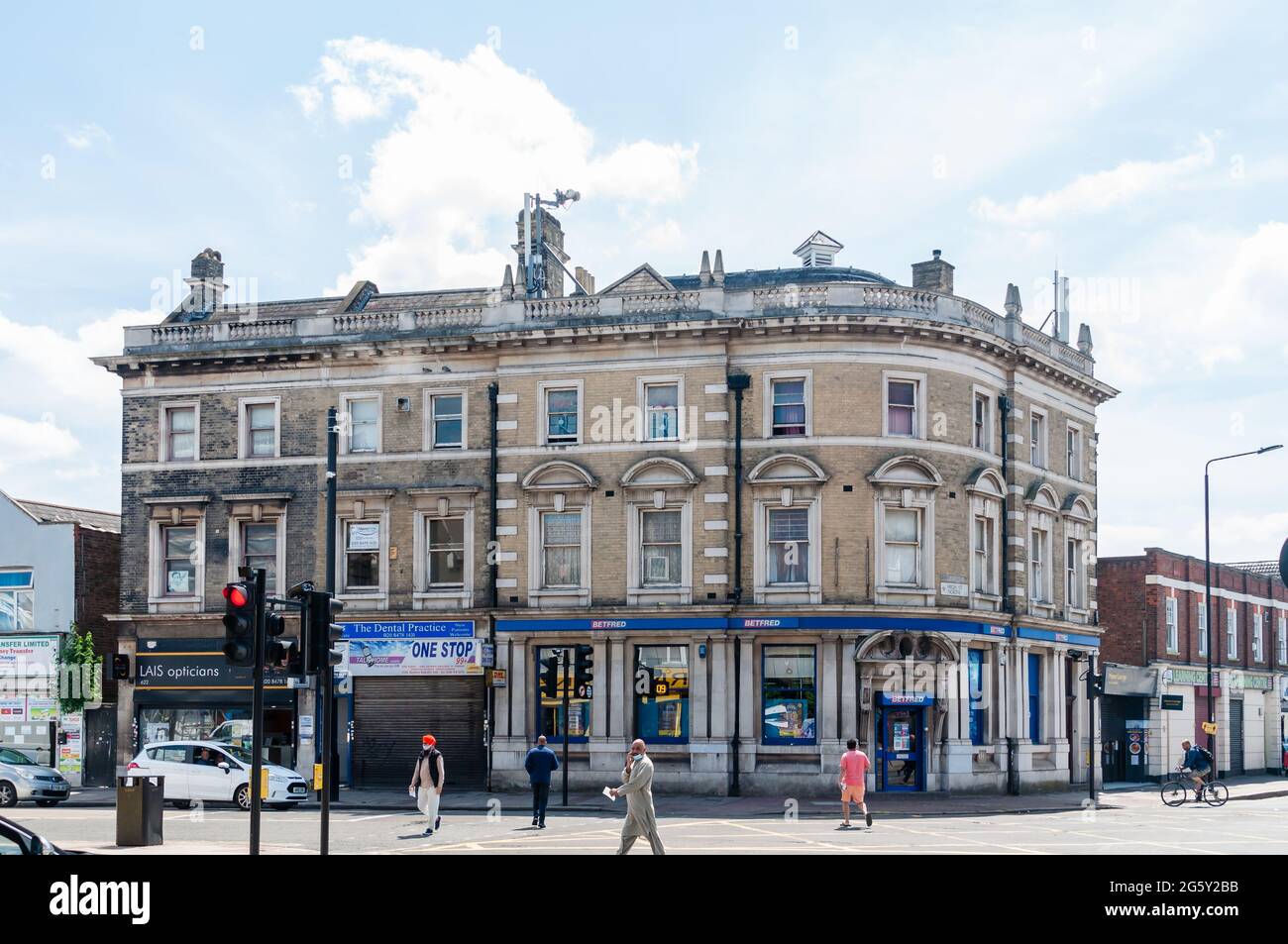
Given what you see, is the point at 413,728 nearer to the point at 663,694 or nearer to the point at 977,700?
the point at 663,694

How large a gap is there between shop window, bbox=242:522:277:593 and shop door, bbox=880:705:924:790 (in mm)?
16237

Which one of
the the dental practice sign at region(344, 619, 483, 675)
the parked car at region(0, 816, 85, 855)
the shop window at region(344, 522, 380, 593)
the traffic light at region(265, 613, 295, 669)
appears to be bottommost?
the parked car at region(0, 816, 85, 855)

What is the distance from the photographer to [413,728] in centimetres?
3703

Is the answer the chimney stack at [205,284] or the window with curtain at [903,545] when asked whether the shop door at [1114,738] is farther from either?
the chimney stack at [205,284]

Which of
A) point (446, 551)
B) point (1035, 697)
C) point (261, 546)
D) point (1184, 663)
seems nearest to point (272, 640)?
point (446, 551)

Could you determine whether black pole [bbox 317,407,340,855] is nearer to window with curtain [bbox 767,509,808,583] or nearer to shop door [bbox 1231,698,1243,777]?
window with curtain [bbox 767,509,808,583]

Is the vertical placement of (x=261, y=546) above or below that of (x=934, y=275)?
below

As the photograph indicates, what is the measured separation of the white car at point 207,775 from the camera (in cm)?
3092

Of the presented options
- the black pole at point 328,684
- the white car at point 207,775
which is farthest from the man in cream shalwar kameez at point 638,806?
the white car at point 207,775

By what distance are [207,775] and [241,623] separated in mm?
15866

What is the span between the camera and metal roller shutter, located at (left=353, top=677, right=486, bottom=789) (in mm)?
36812

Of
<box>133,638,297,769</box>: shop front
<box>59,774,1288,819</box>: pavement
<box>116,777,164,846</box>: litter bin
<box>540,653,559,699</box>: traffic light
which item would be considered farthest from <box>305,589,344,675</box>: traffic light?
<box>133,638,297,769</box>: shop front
